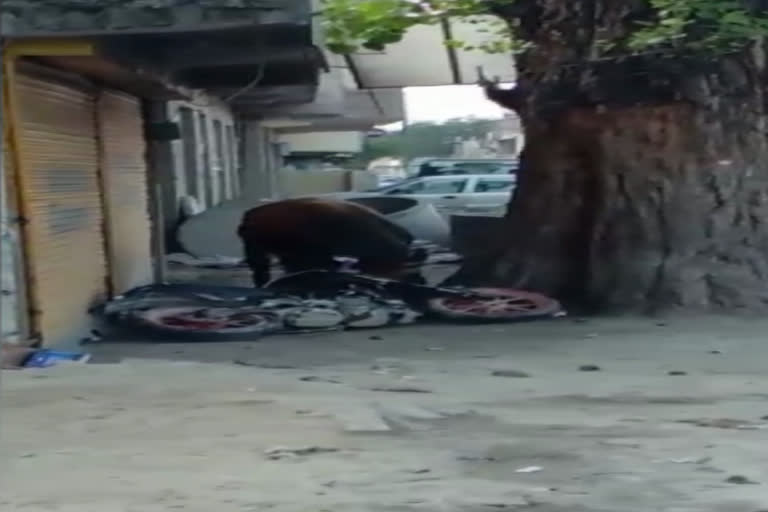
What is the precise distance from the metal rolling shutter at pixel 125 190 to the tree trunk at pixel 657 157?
12.8 feet

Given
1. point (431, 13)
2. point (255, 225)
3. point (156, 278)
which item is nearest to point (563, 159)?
point (431, 13)

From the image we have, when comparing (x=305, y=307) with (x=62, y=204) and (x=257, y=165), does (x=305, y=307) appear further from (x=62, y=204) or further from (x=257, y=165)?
(x=257, y=165)

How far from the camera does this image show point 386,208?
2347 cm

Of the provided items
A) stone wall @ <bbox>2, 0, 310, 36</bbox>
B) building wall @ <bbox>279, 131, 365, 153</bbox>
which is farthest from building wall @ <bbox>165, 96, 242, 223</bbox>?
building wall @ <bbox>279, 131, 365, 153</bbox>

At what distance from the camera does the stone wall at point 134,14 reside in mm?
10070

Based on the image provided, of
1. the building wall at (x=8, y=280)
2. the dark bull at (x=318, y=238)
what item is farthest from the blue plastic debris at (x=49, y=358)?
the dark bull at (x=318, y=238)

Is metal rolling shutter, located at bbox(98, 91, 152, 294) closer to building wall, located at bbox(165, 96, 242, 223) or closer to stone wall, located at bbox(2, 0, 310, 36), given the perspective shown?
stone wall, located at bbox(2, 0, 310, 36)

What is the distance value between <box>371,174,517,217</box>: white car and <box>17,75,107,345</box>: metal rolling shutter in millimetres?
16584

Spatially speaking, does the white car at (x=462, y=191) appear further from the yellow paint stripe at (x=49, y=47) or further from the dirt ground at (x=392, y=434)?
the dirt ground at (x=392, y=434)

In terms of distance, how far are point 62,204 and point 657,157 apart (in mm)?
5394

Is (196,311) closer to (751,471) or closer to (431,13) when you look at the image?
(431,13)

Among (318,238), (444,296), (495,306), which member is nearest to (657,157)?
(495,306)

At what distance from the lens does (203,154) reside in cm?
2919

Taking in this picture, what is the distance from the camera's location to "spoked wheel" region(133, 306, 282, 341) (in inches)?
490
